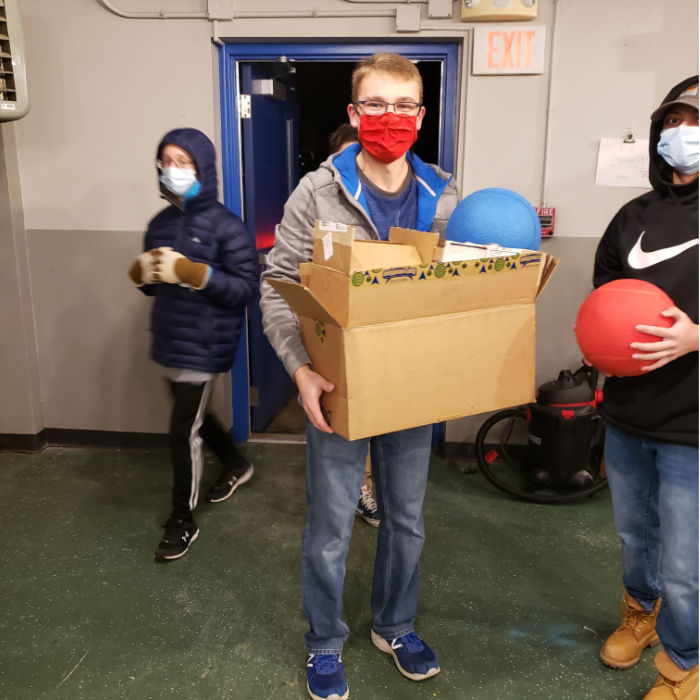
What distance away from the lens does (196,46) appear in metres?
2.89

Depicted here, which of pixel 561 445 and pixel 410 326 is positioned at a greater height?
pixel 410 326

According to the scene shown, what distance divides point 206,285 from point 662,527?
160 cm

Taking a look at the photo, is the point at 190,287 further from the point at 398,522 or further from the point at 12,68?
the point at 12,68

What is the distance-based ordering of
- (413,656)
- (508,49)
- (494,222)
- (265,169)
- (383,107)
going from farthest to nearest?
(265,169) < (508,49) < (413,656) < (383,107) < (494,222)

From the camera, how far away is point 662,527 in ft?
4.95

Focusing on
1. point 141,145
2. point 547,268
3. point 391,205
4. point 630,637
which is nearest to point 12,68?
point 141,145

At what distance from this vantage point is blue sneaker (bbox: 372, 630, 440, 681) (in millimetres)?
1752

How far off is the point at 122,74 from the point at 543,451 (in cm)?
267

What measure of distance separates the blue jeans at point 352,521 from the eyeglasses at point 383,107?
2.56 ft

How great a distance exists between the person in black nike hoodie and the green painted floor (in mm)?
398

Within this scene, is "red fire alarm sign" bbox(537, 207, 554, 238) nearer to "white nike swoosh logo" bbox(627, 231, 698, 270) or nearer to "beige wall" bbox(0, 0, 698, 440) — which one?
"beige wall" bbox(0, 0, 698, 440)

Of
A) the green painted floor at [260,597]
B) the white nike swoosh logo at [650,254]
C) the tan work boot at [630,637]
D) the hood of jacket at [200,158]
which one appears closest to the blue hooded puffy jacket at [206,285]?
the hood of jacket at [200,158]

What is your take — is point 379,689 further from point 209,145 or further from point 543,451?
point 209,145

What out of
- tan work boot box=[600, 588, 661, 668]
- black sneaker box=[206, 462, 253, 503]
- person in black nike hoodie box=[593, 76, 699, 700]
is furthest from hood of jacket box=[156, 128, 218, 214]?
tan work boot box=[600, 588, 661, 668]
